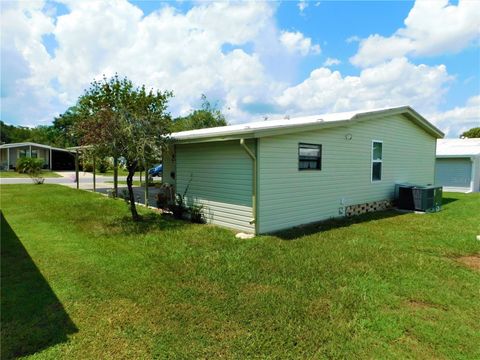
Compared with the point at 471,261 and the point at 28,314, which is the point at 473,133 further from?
the point at 28,314

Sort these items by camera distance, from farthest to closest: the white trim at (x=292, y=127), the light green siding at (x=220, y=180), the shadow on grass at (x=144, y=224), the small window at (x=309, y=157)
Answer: the small window at (x=309, y=157)
the shadow on grass at (x=144, y=224)
the light green siding at (x=220, y=180)
the white trim at (x=292, y=127)

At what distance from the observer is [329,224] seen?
Result: 794 centimetres

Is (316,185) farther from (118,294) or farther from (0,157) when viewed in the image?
(0,157)

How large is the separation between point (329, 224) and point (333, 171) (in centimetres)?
156

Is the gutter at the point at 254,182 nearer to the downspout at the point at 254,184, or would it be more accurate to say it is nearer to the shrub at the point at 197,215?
the downspout at the point at 254,184

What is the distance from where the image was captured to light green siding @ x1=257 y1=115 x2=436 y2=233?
6969 millimetres

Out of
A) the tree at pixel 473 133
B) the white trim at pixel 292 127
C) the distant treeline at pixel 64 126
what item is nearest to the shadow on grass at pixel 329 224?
the white trim at pixel 292 127

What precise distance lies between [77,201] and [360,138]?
10.3 metres

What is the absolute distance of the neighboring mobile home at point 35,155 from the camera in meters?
34.2

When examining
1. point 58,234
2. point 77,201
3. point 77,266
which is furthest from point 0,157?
point 77,266

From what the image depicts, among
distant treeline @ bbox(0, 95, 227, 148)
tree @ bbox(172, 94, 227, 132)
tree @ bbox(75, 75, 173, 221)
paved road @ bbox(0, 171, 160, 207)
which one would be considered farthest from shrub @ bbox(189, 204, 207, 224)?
tree @ bbox(172, 94, 227, 132)

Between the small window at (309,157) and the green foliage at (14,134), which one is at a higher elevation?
the green foliage at (14,134)

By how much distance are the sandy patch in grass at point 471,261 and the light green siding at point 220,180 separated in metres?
3.90

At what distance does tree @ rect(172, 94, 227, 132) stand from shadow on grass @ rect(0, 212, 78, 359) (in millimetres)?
26628
